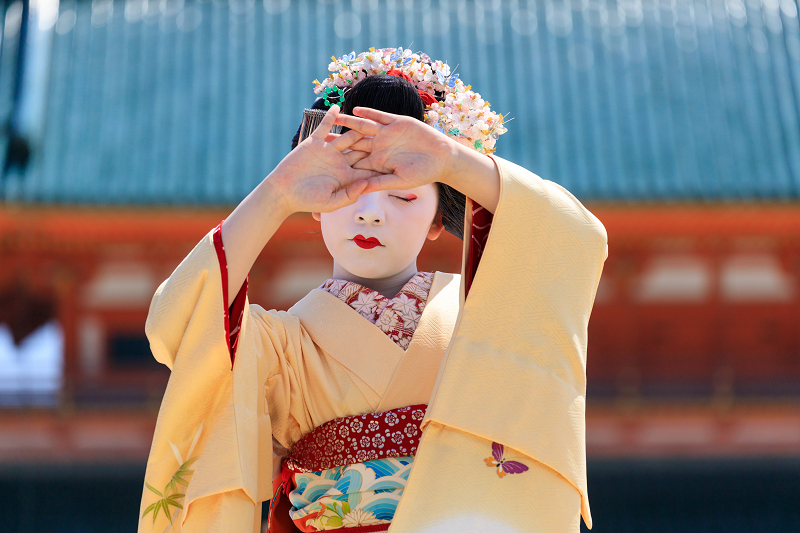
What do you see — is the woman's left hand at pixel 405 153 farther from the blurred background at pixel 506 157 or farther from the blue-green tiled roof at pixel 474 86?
the blue-green tiled roof at pixel 474 86

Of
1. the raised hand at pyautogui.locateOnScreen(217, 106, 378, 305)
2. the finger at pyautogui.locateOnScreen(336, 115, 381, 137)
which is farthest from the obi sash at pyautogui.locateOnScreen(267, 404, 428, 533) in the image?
the finger at pyautogui.locateOnScreen(336, 115, 381, 137)

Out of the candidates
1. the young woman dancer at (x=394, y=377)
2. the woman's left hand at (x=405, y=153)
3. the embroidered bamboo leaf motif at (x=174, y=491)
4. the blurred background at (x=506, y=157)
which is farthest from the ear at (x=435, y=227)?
the blurred background at (x=506, y=157)

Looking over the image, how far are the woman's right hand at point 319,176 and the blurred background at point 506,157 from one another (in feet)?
13.5

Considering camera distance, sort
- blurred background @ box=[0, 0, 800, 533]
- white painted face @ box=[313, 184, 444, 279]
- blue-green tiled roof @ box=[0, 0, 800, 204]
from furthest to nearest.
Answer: blue-green tiled roof @ box=[0, 0, 800, 204] < blurred background @ box=[0, 0, 800, 533] < white painted face @ box=[313, 184, 444, 279]

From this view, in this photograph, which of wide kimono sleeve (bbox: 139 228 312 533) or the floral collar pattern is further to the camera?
the floral collar pattern

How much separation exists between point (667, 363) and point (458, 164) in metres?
5.17

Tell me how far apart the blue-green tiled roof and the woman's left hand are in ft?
14.2

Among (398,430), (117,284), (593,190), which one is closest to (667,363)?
(593,190)

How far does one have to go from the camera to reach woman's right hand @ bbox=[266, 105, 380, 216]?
1344mm

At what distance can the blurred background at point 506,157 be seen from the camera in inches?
215

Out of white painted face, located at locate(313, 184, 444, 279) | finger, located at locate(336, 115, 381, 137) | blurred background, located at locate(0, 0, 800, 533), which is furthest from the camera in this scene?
blurred background, located at locate(0, 0, 800, 533)

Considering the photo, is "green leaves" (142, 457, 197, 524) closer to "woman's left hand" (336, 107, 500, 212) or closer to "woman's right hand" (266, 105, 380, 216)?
"woman's right hand" (266, 105, 380, 216)

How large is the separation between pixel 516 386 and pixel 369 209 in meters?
0.51

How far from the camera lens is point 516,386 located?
137cm
